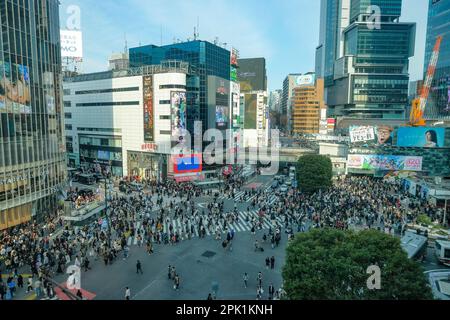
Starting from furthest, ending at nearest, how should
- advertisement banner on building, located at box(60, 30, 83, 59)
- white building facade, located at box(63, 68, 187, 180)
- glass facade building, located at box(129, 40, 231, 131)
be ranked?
glass facade building, located at box(129, 40, 231, 131), advertisement banner on building, located at box(60, 30, 83, 59), white building facade, located at box(63, 68, 187, 180)

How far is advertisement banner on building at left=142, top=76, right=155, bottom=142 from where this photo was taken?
53156mm

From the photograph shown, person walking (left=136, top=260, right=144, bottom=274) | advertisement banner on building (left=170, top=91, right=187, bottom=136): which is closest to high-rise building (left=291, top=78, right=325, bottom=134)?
advertisement banner on building (left=170, top=91, right=187, bottom=136)

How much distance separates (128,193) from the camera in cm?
4559

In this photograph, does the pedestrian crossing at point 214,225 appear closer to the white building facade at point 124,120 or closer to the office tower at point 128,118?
the office tower at point 128,118

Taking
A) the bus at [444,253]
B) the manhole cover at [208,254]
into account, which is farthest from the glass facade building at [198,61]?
the bus at [444,253]

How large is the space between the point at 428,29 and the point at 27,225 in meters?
132

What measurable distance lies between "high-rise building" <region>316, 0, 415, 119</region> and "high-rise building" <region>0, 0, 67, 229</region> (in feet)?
364

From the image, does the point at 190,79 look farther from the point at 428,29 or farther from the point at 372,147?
the point at 428,29

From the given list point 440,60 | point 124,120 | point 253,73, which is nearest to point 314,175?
point 124,120

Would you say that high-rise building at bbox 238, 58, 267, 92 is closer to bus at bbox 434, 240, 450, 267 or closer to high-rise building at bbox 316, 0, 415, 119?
high-rise building at bbox 316, 0, 415, 119

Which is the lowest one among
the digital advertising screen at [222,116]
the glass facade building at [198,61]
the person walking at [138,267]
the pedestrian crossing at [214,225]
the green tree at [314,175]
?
the pedestrian crossing at [214,225]

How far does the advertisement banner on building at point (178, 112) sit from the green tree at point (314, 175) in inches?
880

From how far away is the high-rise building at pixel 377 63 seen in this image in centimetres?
11244
